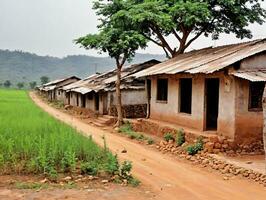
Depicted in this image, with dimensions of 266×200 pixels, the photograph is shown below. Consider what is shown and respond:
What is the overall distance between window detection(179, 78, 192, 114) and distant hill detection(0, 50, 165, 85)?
4492 inches

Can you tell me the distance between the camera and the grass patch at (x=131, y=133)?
17.2 m

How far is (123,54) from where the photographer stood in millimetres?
21922

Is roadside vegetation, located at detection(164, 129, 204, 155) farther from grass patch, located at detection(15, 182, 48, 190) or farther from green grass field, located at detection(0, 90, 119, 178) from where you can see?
grass patch, located at detection(15, 182, 48, 190)

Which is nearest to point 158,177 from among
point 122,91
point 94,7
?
point 122,91

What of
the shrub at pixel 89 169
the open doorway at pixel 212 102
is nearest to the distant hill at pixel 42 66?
the open doorway at pixel 212 102

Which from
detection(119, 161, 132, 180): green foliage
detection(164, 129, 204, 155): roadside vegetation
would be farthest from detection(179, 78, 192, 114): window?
detection(119, 161, 132, 180): green foliage

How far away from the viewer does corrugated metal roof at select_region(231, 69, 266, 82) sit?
12283mm

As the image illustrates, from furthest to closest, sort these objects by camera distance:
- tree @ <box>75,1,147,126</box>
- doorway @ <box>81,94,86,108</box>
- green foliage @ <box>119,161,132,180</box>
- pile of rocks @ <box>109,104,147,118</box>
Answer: doorway @ <box>81,94,86,108</box> → pile of rocks @ <box>109,104,147,118</box> → tree @ <box>75,1,147,126</box> → green foliage @ <box>119,161,132,180</box>

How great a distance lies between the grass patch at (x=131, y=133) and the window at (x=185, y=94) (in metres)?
1.93

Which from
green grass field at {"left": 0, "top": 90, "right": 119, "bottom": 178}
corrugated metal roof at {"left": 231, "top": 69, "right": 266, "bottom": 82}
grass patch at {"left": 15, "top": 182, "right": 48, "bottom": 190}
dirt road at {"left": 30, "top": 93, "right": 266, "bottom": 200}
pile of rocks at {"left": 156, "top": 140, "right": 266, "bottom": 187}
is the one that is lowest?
dirt road at {"left": 30, "top": 93, "right": 266, "bottom": 200}

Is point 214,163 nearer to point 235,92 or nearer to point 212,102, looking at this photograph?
point 235,92

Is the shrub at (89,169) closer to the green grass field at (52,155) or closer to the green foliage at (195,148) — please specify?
the green grass field at (52,155)

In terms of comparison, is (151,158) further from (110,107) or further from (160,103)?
(110,107)

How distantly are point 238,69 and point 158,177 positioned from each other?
4875 millimetres
